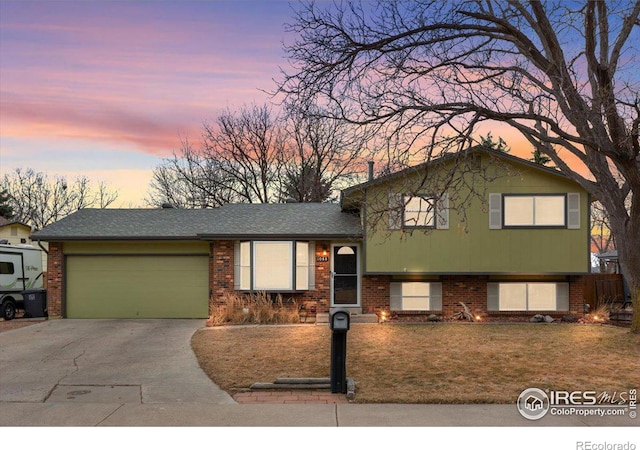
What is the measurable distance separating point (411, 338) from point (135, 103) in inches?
459

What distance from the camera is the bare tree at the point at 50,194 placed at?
171 feet

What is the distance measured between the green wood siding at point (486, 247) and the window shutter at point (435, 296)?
858 millimetres

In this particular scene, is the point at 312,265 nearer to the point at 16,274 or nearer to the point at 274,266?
the point at 274,266

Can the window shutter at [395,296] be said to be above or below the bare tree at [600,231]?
below

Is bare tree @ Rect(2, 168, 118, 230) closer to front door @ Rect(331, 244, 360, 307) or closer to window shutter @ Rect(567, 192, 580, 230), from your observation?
front door @ Rect(331, 244, 360, 307)

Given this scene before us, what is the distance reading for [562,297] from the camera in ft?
57.0

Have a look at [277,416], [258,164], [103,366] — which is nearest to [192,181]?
[258,164]

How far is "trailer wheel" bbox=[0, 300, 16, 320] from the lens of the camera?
18.3m

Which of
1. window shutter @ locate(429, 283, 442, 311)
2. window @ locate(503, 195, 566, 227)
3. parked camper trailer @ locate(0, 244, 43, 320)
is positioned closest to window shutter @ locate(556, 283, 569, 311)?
window @ locate(503, 195, 566, 227)

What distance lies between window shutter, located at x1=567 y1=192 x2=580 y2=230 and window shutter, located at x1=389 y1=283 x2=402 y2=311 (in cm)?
551

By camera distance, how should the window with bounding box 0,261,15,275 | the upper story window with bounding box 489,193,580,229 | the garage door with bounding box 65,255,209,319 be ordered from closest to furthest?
the upper story window with bounding box 489,193,580,229 < the garage door with bounding box 65,255,209,319 < the window with bounding box 0,261,15,275

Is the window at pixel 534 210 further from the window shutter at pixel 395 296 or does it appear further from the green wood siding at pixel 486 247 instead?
the window shutter at pixel 395 296

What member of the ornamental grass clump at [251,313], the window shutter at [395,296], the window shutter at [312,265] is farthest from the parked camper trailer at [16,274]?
the window shutter at [395,296]

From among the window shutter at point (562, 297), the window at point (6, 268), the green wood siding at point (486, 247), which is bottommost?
the window shutter at point (562, 297)
